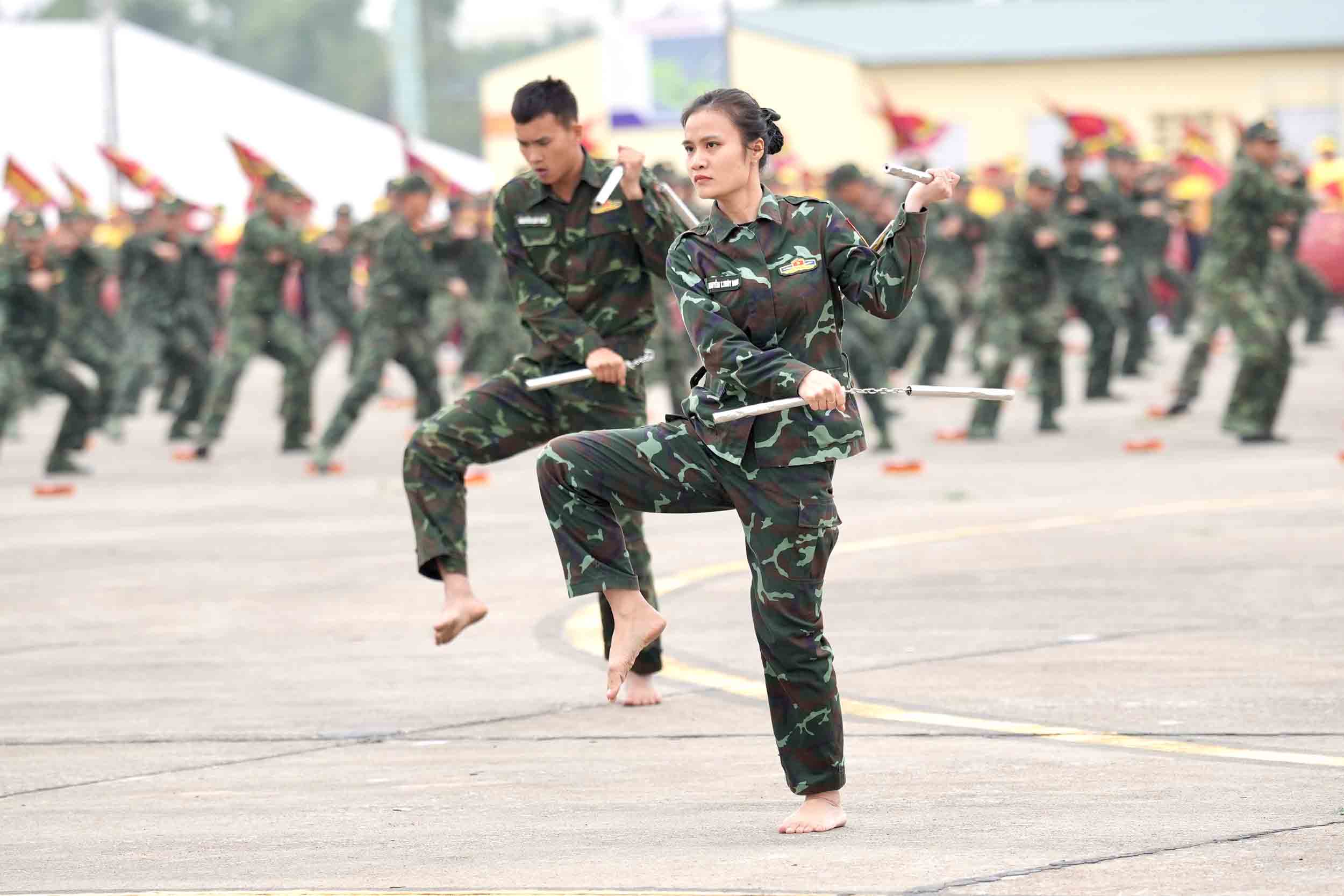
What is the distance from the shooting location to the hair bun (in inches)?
226

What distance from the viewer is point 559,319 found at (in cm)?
765

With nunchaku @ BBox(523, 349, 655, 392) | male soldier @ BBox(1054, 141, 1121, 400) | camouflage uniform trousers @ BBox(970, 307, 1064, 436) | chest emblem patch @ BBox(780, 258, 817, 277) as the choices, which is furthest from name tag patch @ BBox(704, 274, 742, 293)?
male soldier @ BBox(1054, 141, 1121, 400)

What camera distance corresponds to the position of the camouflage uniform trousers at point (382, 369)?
16891mm

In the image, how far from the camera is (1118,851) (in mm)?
5172

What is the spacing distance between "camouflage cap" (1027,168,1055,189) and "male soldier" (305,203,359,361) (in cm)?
949

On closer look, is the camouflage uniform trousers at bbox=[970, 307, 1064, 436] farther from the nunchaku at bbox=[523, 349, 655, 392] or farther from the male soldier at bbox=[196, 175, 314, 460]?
the nunchaku at bbox=[523, 349, 655, 392]

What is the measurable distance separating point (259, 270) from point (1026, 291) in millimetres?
5996

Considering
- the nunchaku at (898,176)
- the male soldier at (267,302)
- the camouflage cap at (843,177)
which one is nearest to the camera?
the nunchaku at (898,176)

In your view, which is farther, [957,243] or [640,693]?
[957,243]

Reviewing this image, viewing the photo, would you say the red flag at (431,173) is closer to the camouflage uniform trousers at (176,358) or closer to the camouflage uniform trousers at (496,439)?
the camouflage uniform trousers at (176,358)

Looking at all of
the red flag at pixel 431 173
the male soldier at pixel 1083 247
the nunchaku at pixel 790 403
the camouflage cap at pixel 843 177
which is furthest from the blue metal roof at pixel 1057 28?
the nunchaku at pixel 790 403

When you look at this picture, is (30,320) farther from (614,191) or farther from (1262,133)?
(614,191)

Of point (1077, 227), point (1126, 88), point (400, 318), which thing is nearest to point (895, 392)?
point (400, 318)

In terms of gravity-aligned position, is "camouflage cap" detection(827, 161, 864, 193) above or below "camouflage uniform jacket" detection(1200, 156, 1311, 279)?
above
